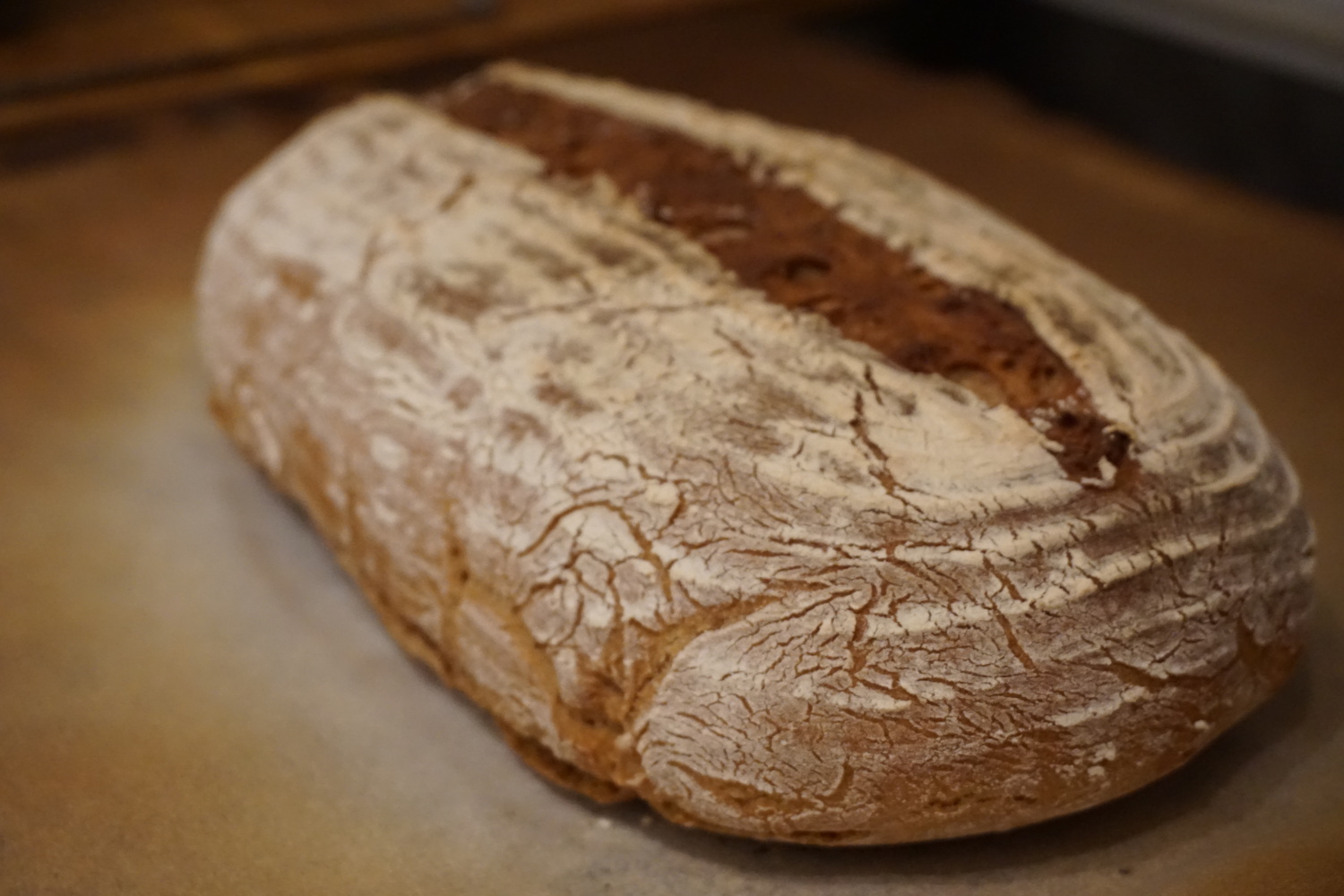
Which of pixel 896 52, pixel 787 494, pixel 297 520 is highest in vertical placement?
pixel 787 494

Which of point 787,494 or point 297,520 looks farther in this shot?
point 297,520

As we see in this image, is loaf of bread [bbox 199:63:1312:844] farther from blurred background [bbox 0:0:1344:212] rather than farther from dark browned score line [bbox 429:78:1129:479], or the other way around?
blurred background [bbox 0:0:1344:212]

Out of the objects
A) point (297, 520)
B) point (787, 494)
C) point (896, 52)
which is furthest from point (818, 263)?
point (896, 52)

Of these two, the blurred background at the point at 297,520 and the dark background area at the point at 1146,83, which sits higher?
the dark background area at the point at 1146,83

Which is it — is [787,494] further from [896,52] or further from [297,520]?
[896,52]

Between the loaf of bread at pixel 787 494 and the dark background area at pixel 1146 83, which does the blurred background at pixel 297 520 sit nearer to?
the dark background area at pixel 1146 83

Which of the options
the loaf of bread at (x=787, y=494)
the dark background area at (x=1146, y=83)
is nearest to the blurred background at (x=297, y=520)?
the dark background area at (x=1146, y=83)
